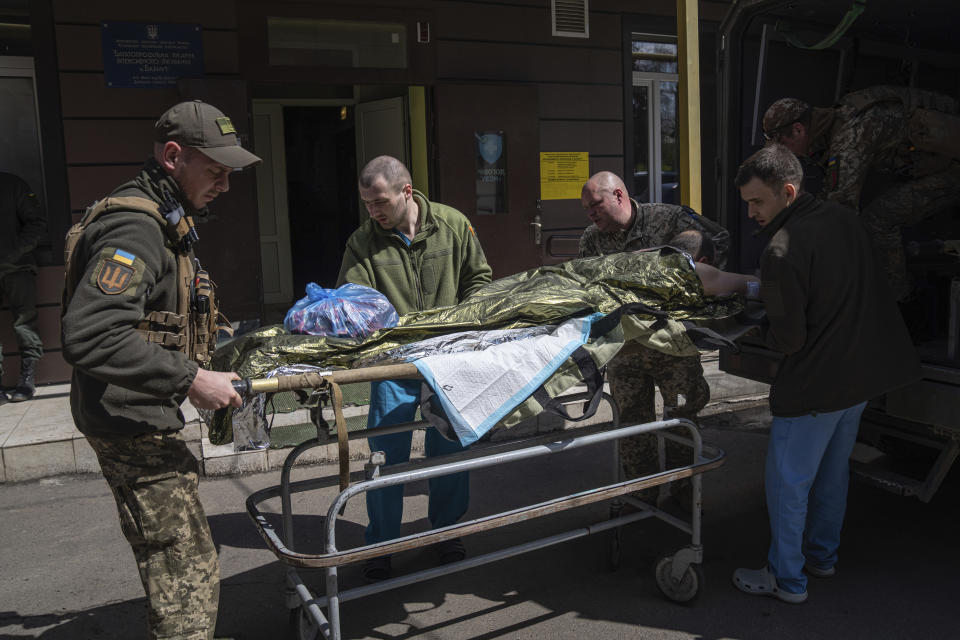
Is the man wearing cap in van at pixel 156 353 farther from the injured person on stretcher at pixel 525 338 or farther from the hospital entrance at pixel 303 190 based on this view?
the hospital entrance at pixel 303 190

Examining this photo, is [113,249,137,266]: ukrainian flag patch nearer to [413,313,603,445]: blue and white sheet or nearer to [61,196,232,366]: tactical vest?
[61,196,232,366]: tactical vest

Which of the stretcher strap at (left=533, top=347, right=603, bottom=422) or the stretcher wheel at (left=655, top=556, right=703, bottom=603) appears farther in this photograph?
the stretcher wheel at (left=655, top=556, right=703, bottom=603)

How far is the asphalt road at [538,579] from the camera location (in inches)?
121

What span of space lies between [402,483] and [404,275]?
A: 135 centimetres

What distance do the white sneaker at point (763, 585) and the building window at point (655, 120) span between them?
18.8 feet

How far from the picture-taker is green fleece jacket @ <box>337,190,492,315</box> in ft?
11.8

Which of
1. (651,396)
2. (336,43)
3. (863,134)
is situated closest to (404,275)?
(651,396)

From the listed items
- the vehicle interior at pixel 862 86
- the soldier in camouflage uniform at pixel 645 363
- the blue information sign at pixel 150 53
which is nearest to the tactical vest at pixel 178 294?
the soldier in camouflage uniform at pixel 645 363

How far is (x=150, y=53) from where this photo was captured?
6.12 meters

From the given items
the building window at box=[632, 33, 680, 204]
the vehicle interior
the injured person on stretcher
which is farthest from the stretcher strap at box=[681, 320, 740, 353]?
the building window at box=[632, 33, 680, 204]

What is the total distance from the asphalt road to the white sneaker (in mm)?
33

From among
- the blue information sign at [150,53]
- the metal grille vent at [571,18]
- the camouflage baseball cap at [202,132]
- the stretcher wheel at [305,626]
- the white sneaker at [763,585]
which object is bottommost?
the white sneaker at [763,585]

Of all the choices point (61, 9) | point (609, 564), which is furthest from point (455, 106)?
point (609, 564)

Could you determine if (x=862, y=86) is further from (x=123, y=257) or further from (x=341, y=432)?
(x=123, y=257)
